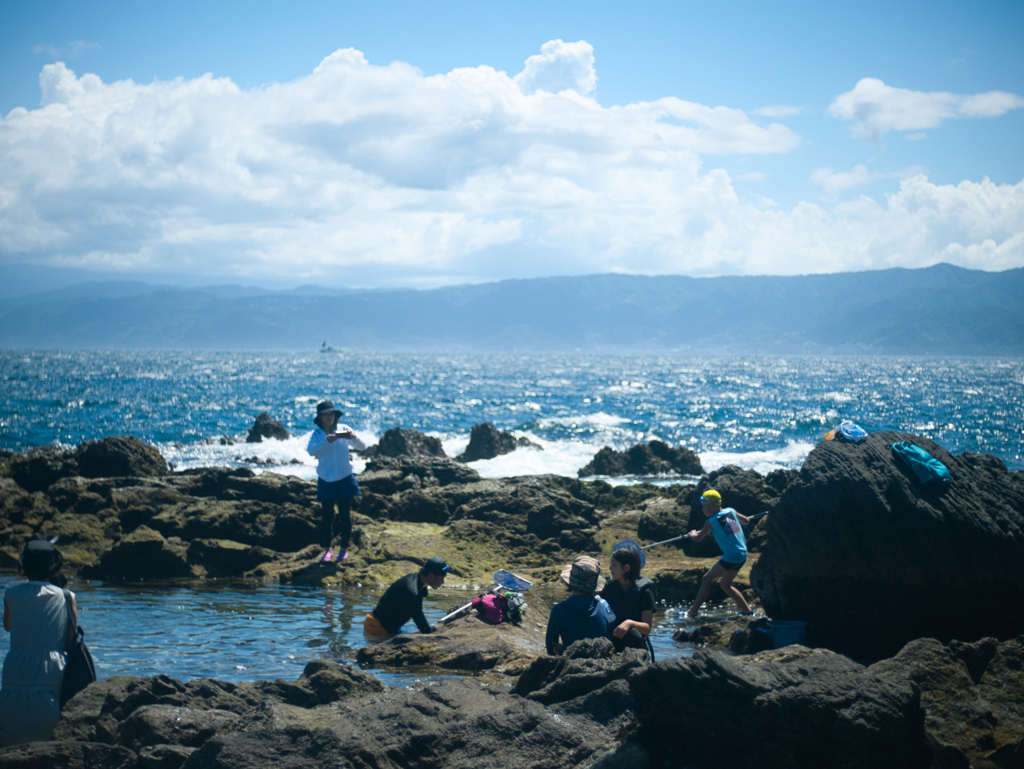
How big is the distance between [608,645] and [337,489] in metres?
6.26

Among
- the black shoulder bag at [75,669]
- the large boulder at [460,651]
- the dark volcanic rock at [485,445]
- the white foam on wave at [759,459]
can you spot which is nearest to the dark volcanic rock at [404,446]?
the dark volcanic rock at [485,445]

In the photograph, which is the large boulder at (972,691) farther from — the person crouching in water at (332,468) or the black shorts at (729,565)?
the person crouching in water at (332,468)

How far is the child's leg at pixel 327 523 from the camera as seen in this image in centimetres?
1114

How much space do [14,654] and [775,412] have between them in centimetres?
5474

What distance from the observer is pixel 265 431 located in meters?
34.5

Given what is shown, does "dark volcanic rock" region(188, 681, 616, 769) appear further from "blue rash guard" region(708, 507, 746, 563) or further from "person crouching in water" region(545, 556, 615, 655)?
"blue rash guard" region(708, 507, 746, 563)

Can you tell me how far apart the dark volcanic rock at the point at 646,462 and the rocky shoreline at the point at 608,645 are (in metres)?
12.9

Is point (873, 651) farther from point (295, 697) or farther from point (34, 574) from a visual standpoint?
point (34, 574)

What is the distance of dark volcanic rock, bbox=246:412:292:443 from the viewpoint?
112ft

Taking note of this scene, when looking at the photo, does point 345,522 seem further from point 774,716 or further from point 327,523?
point 774,716

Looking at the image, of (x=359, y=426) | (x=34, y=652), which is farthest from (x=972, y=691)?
(x=359, y=426)

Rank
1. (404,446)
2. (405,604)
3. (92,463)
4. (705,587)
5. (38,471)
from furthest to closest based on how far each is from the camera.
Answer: (404,446), (92,463), (38,471), (705,587), (405,604)

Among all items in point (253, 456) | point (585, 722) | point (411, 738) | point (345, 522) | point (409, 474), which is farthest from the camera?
point (253, 456)

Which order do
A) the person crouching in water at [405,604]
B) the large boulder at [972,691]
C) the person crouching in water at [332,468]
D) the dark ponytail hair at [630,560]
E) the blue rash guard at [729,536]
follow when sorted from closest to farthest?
the large boulder at [972,691]
the dark ponytail hair at [630,560]
the person crouching in water at [405,604]
the blue rash guard at [729,536]
the person crouching in water at [332,468]
